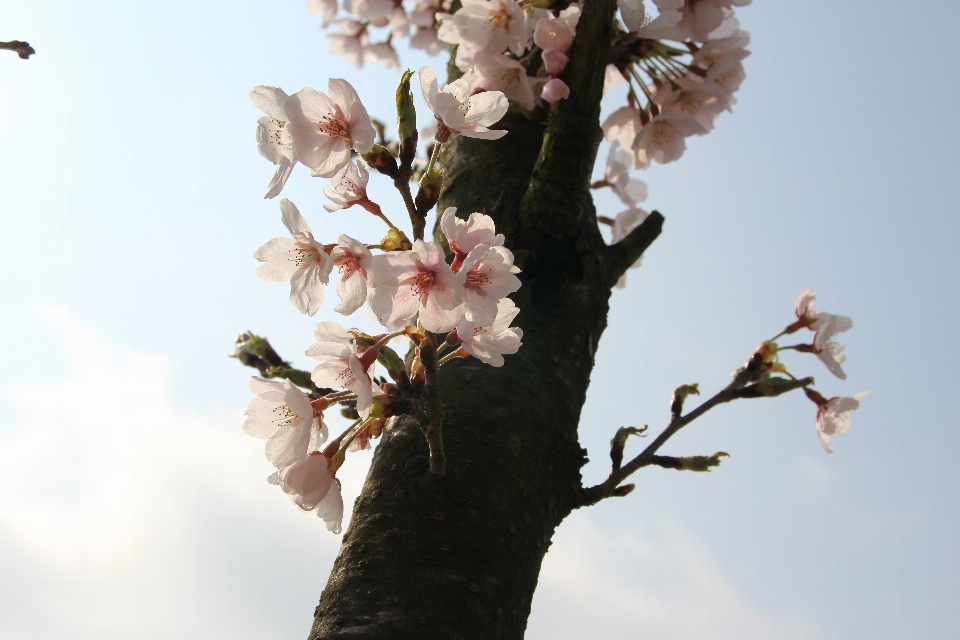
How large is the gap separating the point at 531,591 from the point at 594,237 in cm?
98

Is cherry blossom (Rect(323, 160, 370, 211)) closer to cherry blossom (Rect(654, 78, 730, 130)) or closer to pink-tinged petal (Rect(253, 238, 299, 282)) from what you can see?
pink-tinged petal (Rect(253, 238, 299, 282))

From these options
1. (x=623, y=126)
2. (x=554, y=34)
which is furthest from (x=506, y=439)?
(x=623, y=126)

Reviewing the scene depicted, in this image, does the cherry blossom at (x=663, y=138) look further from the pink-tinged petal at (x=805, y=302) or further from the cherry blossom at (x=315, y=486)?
the cherry blossom at (x=315, y=486)

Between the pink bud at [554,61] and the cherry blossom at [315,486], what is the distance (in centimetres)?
129

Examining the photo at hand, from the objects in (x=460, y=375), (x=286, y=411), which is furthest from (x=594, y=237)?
(x=286, y=411)

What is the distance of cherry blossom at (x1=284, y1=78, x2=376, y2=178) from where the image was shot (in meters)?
1.28

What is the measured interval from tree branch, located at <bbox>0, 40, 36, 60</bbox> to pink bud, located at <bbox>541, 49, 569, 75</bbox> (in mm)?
1264

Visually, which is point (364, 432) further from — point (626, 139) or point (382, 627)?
point (626, 139)

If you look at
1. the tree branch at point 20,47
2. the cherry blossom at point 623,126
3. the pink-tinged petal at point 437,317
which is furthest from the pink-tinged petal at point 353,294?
the cherry blossom at point 623,126

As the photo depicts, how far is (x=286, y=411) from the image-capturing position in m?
1.39

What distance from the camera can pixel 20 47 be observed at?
1416mm

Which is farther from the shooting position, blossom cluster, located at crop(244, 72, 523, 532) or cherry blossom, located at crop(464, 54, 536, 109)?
cherry blossom, located at crop(464, 54, 536, 109)

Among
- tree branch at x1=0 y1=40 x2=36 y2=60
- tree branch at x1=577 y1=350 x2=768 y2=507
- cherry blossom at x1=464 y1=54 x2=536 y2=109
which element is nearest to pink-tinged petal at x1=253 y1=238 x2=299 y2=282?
tree branch at x1=0 y1=40 x2=36 y2=60

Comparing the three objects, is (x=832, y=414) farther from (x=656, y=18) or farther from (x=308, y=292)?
(x=308, y=292)
